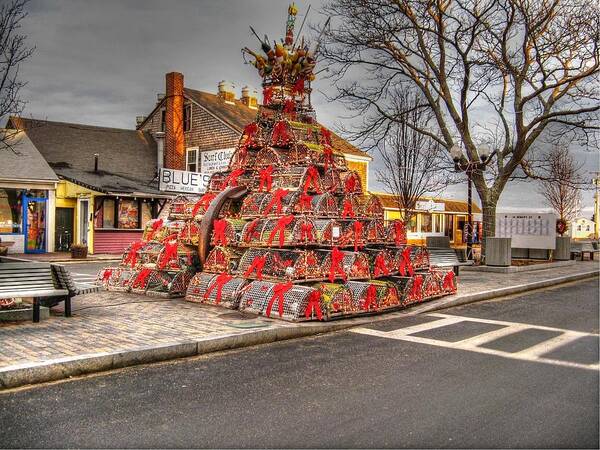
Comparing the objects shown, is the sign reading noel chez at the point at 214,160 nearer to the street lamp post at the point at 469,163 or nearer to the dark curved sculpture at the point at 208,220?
the street lamp post at the point at 469,163

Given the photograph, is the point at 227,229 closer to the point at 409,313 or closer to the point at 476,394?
the point at 409,313

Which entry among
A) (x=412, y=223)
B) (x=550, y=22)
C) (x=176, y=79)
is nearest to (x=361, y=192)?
(x=550, y=22)

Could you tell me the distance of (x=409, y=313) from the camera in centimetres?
1075

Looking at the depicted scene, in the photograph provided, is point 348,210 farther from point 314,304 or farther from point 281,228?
point 314,304

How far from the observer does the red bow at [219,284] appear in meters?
10.5

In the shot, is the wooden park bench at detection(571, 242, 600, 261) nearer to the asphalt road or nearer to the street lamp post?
the street lamp post

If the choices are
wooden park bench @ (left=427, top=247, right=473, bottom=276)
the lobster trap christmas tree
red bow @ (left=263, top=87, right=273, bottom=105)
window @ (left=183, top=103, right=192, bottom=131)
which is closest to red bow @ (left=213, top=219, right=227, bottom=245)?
the lobster trap christmas tree

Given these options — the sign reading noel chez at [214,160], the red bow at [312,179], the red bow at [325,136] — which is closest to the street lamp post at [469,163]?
the red bow at [325,136]

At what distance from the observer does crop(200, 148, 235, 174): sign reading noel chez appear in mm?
30497

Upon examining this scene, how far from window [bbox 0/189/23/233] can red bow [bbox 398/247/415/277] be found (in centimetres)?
2058

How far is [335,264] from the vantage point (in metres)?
10.2

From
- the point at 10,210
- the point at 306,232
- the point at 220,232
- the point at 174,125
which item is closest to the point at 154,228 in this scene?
the point at 220,232

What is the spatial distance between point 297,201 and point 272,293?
197 cm

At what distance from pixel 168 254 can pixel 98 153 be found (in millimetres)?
22546
